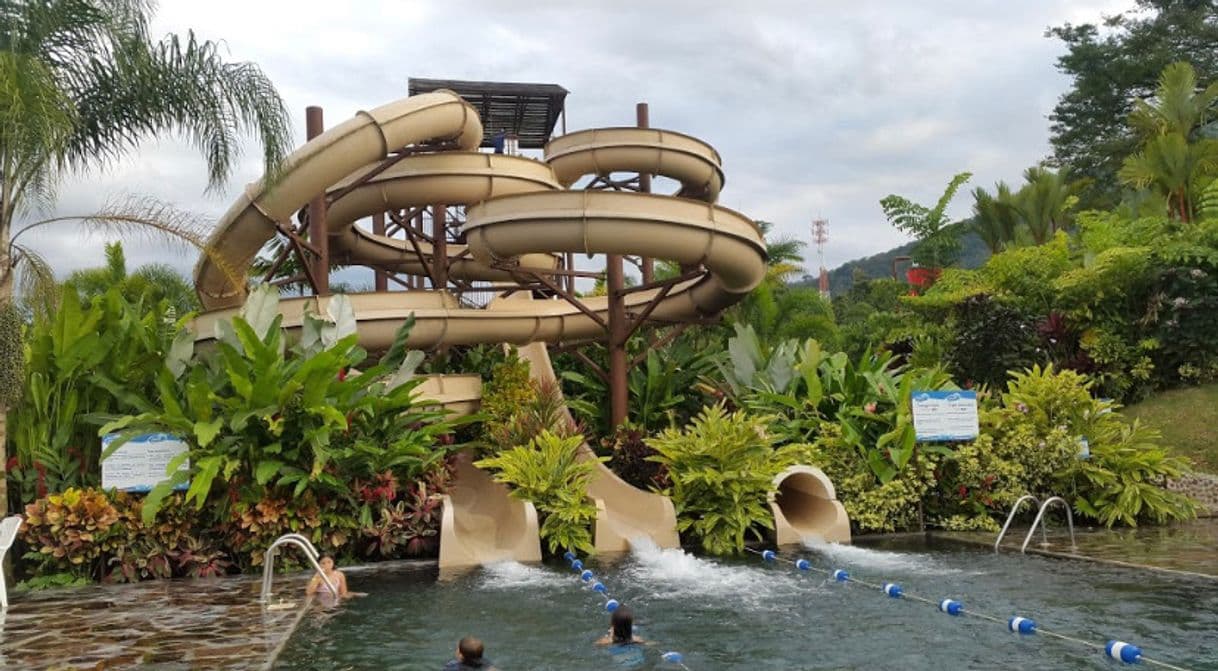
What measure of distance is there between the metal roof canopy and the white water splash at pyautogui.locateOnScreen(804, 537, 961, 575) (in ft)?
68.4

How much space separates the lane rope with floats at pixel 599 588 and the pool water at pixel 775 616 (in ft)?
0.21

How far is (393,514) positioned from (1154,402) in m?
14.3

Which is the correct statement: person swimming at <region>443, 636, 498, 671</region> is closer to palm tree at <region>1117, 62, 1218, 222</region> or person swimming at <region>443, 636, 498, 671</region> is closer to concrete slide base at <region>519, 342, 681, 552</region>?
concrete slide base at <region>519, 342, 681, 552</region>

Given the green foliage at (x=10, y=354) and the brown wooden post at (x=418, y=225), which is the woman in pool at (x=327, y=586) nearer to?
the green foliage at (x=10, y=354)

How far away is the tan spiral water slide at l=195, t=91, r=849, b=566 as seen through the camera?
14656 millimetres

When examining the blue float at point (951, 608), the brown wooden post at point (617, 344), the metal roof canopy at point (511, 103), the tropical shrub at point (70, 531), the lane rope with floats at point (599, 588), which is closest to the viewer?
the lane rope with floats at point (599, 588)

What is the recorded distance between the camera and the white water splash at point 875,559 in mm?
Answer: 11169

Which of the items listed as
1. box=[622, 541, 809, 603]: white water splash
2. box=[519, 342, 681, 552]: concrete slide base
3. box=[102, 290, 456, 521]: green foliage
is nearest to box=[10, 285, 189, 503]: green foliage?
box=[102, 290, 456, 521]: green foliage

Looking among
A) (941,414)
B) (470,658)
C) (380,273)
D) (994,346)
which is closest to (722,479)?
(941,414)

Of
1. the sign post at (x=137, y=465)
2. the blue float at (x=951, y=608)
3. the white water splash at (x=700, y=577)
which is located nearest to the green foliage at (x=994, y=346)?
the white water splash at (x=700, y=577)

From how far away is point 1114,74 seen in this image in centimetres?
3919

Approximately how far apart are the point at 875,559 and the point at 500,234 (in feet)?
22.5

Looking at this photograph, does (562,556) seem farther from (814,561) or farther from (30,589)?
(30,589)

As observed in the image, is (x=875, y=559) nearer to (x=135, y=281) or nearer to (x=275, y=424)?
(x=275, y=424)
